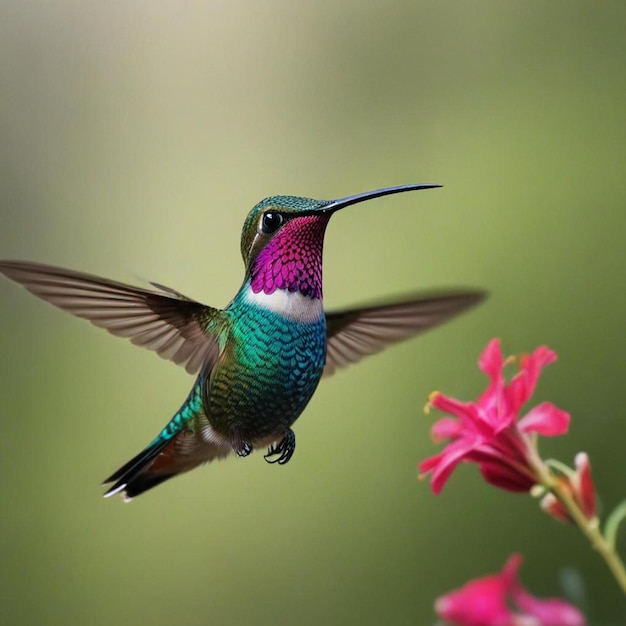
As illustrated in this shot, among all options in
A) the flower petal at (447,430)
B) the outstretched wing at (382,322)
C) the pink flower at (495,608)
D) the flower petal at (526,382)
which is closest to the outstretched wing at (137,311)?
the outstretched wing at (382,322)

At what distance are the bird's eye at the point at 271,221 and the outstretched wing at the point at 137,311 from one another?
0.55ft

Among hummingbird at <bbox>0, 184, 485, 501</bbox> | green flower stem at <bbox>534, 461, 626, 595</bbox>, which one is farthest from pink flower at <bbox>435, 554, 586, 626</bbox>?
hummingbird at <bbox>0, 184, 485, 501</bbox>

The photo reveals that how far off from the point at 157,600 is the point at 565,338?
1.87 meters

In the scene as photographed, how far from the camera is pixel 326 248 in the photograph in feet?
11.3

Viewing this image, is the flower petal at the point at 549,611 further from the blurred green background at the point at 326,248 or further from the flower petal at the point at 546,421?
the blurred green background at the point at 326,248

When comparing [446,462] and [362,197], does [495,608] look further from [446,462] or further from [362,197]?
[362,197]

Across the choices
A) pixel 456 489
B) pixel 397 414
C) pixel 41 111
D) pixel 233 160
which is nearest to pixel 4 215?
pixel 41 111

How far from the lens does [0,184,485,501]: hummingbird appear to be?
4.15 ft

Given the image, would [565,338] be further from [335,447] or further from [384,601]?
[384,601]

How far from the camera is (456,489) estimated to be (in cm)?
319

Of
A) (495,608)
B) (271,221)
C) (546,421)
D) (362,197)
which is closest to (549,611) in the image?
(495,608)

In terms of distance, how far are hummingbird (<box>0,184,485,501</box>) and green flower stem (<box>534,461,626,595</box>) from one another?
341mm

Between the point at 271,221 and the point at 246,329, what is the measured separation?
184 millimetres

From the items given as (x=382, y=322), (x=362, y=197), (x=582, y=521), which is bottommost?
(x=582, y=521)
